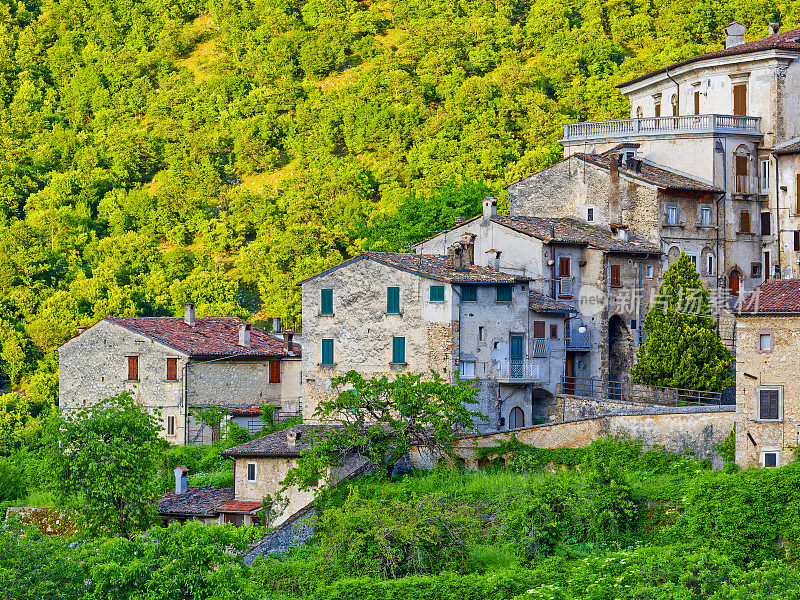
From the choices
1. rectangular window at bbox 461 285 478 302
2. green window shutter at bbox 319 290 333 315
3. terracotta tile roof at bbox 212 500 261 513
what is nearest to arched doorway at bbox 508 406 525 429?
rectangular window at bbox 461 285 478 302

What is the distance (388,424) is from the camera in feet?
147

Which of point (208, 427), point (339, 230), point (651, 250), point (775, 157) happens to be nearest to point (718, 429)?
point (651, 250)

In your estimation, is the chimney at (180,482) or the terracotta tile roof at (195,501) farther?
the chimney at (180,482)

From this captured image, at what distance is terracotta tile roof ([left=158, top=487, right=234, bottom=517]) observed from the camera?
44219 mm

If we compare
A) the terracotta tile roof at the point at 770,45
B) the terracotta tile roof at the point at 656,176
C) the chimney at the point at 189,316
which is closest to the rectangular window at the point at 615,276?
the terracotta tile roof at the point at 656,176

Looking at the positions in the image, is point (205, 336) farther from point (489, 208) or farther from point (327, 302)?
point (489, 208)

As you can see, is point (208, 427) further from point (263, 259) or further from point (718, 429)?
point (263, 259)

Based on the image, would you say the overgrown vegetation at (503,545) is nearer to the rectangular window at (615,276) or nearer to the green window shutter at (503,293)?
the green window shutter at (503,293)

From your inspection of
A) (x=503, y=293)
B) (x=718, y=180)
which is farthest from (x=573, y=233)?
(x=718, y=180)

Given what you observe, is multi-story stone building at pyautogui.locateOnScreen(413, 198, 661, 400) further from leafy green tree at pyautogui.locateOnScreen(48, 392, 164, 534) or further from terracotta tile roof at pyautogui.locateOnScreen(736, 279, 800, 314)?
leafy green tree at pyautogui.locateOnScreen(48, 392, 164, 534)

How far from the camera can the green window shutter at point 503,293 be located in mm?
47875

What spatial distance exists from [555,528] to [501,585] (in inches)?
162

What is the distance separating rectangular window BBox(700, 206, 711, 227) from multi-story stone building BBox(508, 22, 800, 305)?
4cm

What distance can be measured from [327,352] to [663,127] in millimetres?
18597
